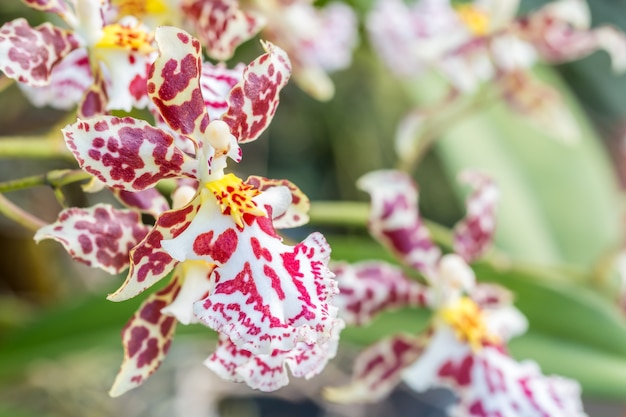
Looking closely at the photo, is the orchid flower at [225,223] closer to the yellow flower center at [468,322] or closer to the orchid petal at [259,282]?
the orchid petal at [259,282]

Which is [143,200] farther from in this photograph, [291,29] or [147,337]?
[291,29]

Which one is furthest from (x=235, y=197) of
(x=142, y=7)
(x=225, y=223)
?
(x=142, y=7)

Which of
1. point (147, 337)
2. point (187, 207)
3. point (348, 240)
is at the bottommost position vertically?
point (348, 240)

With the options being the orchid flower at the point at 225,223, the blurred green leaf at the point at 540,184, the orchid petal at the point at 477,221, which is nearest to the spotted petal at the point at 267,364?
the orchid flower at the point at 225,223

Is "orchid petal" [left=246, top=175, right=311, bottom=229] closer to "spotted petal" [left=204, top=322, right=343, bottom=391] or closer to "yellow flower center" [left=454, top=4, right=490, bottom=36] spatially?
"spotted petal" [left=204, top=322, right=343, bottom=391]

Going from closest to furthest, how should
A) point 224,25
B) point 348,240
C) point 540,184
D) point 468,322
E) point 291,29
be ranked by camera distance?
point 224,25
point 468,322
point 291,29
point 348,240
point 540,184

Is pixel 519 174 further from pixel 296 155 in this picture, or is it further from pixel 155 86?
pixel 155 86

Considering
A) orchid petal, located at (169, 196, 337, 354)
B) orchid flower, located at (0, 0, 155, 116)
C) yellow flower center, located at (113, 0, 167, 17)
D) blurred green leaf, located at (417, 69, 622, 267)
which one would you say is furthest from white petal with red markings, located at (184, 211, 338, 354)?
blurred green leaf, located at (417, 69, 622, 267)
